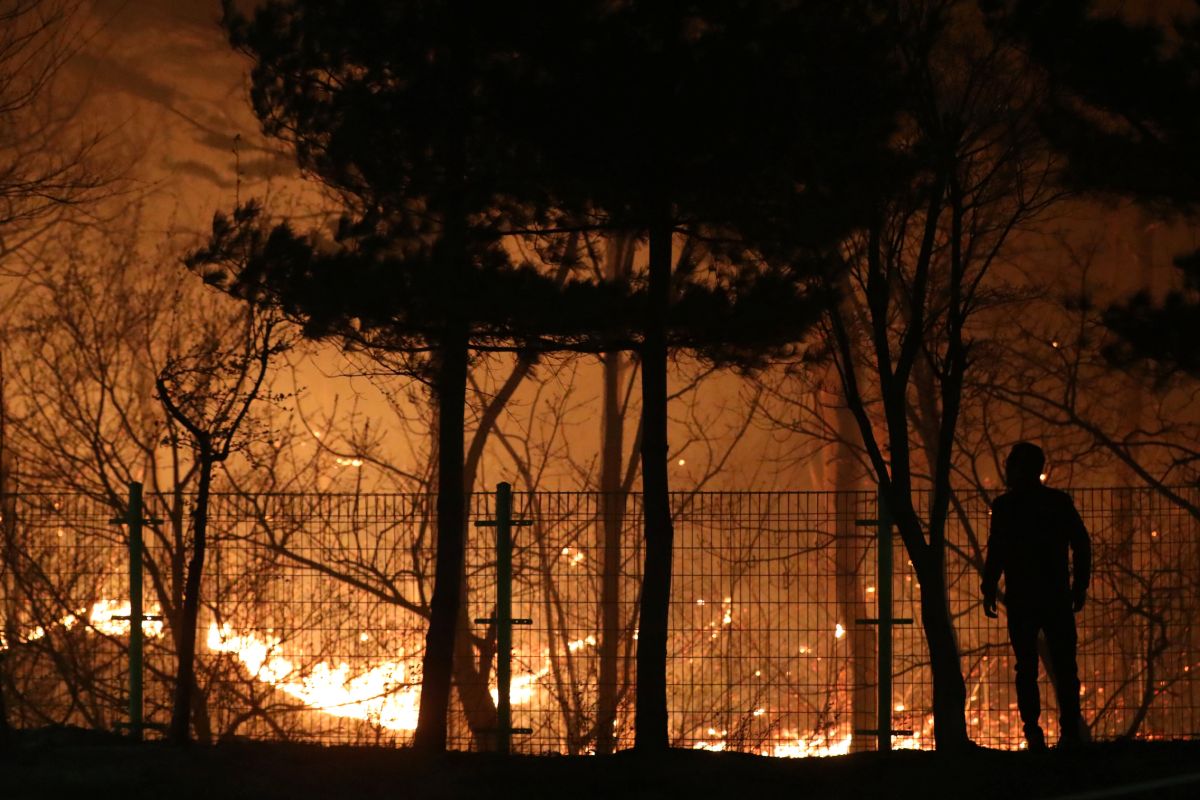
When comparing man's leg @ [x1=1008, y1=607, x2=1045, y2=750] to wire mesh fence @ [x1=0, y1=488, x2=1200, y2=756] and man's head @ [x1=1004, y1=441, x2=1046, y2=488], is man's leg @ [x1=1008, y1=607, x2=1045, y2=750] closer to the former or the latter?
man's head @ [x1=1004, y1=441, x2=1046, y2=488]

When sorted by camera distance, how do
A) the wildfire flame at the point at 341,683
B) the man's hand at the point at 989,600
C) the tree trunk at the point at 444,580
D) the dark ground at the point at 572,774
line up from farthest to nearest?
1. the wildfire flame at the point at 341,683
2. the tree trunk at the point at 444,580
3. the man's hand at the point at 989,600
4. the dark ground at the point at 572,774

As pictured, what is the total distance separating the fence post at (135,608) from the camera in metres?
8.64

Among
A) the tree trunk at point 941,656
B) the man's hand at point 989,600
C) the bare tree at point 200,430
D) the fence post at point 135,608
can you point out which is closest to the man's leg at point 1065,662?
the man's hand at point 989,600

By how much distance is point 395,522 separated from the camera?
353 inches

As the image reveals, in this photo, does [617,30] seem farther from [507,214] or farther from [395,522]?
[395,522]

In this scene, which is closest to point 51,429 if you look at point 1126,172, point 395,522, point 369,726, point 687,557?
point 369,726

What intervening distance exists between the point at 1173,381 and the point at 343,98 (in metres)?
6.46

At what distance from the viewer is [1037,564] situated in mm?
6461

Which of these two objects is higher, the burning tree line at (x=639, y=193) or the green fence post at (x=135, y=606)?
the burning tree line at (x=639, y=193)

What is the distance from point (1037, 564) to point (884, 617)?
1.72 metres

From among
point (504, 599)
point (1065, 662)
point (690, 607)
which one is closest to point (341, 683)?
point (504, 599)

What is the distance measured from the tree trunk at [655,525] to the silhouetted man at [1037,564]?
2004mm

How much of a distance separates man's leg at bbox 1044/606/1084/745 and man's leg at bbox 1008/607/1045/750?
86 millimetres

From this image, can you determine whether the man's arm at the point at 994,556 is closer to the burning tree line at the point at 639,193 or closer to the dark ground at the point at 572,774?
the dark ground at the point at 572,774
